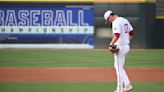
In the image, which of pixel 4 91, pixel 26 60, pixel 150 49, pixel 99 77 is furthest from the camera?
pixel 150 49

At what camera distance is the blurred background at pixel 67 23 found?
28609 mm

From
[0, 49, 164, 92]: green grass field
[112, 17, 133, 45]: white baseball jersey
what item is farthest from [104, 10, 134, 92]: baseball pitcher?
[0, 49, 164, 92]: green grass field

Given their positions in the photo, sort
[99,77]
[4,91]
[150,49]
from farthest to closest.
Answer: [150,49] < [99,77] < [4,91]

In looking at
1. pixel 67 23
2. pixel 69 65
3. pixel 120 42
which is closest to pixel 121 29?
pixel 120 42

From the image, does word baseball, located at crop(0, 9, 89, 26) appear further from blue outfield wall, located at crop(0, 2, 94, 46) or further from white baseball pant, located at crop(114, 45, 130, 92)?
white baseball pant, located at crop(114, 45, 130, 92)

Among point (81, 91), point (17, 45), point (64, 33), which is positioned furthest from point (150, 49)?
point (81, 91)

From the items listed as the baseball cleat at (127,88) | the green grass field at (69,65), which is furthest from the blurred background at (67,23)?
the baseball cleat at (127,88)

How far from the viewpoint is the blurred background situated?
93.9 ft

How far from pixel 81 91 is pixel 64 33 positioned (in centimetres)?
1725

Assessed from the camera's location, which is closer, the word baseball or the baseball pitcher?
the baseball pitcher

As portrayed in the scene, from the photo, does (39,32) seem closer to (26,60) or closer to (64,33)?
(64,33)

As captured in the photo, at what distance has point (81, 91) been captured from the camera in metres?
11.6

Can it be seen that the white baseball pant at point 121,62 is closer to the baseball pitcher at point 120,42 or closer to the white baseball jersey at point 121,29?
the baseball pitcher at point 120,42

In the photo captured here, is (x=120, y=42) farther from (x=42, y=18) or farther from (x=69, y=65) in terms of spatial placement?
(x=42, y=18)
